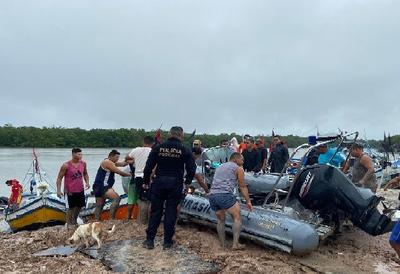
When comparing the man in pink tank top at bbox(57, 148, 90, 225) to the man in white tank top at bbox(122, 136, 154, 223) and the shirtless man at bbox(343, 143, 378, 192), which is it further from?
the shirtless man at bbox(343, 143, 378, 192)

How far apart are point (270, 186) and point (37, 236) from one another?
366 cm

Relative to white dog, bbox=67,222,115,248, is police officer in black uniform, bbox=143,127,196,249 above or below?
above

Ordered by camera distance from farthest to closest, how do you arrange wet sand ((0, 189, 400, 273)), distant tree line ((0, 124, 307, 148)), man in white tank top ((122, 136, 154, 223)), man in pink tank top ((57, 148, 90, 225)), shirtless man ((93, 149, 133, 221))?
distant tree line ((0, 124, 307, 148)) → man in pink tank top ((57, 148, 90, 225)) → shirtless man ((93, 149, 133, 221)) → man in white tank top ((122, 136, 154, 223)) → wet sand ((0, 189, 400, 273))

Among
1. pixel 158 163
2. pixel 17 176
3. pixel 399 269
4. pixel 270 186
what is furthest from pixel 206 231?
pixel 17 176

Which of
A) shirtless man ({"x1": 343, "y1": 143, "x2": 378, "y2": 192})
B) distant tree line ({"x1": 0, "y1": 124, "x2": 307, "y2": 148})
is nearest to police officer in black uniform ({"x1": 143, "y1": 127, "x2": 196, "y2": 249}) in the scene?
shirtless man ({"x1": 343, "y1": 143, "x2": 378, "y2": 192})

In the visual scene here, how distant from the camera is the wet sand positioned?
605 cm

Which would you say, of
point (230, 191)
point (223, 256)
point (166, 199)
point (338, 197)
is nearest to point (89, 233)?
point (166, 199)

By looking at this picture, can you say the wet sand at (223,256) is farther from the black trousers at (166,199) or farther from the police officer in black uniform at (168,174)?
the police officer in black uniform at (168,174)

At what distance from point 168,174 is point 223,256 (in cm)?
123

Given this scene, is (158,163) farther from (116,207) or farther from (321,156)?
(321,156)

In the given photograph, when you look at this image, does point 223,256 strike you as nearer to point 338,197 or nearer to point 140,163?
point 338,197

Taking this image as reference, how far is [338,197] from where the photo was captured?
270 inches

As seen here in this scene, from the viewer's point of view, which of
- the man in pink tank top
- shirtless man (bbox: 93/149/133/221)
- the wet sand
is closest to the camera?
the wet sand

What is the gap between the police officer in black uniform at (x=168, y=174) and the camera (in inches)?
249
